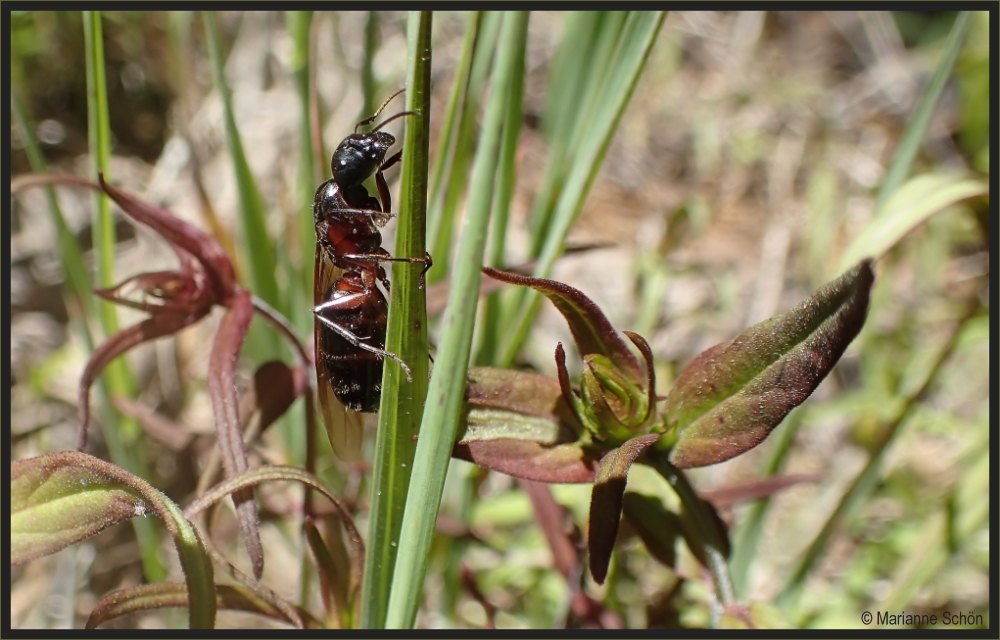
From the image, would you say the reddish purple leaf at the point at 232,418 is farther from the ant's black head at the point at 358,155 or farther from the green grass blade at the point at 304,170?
the green grass blade at the point at 304,170

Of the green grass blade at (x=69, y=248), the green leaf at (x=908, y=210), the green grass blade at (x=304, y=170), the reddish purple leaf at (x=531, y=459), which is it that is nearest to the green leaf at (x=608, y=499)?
the reddish purple leaf at (x=531, y=459)

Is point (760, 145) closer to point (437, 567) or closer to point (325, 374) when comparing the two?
point (437, 567)

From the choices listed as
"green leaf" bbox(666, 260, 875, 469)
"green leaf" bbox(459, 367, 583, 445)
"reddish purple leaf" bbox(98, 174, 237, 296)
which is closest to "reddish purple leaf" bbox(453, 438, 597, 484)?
"green leaf" bbox(459, 367, 583, 445)

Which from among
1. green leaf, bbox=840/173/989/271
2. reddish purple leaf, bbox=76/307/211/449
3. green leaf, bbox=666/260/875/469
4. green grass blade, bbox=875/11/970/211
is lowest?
reddish purple leaf, bbox=76/307/211/449

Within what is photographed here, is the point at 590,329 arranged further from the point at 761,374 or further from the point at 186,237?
the point at 186,237

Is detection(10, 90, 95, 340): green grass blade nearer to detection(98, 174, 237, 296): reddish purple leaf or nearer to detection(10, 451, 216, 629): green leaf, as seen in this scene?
detection(98, 174, 237, 296): reddish purple leaf
